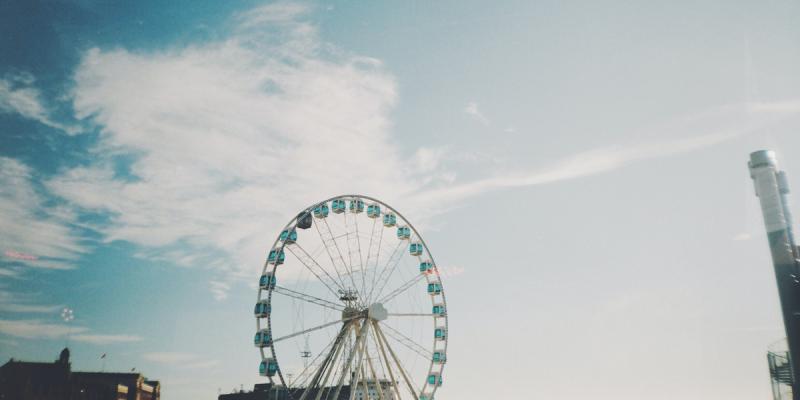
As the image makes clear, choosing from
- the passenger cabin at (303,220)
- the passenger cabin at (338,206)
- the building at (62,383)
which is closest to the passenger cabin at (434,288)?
the passenger cabin at (338,206)

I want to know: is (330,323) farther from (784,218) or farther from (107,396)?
(107,396)

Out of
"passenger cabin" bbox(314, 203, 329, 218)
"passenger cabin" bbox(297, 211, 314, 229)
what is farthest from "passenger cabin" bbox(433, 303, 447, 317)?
"passenger cabin" bbox(297, 211, 314, 229)

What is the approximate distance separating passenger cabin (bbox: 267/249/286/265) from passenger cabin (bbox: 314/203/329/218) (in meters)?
4.05

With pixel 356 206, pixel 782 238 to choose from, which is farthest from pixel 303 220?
pixel 782 238

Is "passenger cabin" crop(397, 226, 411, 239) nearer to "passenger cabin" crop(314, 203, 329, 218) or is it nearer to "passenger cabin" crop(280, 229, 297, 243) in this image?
"passenger cabin" crop(314, 203, 329, 218)

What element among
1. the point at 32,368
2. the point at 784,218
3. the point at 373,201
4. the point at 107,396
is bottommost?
the point at 107,396

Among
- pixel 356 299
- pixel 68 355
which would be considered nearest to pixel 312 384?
pixel 356 299

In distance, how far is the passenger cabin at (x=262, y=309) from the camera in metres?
33.9

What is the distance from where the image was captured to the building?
166ft

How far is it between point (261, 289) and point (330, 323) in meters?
5.52

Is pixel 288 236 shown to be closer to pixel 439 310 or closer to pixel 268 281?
pixel 268 281

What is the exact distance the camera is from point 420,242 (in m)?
41.8

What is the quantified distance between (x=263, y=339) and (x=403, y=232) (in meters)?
14.4

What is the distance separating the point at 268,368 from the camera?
32.7 m
